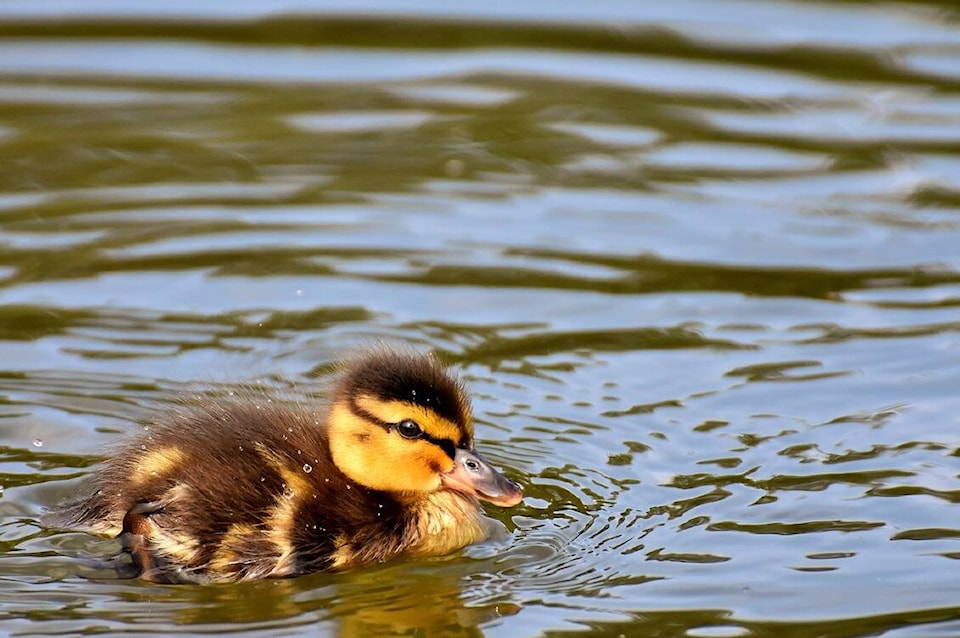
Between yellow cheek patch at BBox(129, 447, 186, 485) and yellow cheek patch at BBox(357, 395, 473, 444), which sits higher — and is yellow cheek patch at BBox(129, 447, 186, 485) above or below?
below

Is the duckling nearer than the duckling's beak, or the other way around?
the duckling

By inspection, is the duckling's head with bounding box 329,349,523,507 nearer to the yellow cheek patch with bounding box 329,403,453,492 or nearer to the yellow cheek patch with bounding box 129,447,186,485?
the yellow cheek patch with bounding box 329,403,453,492

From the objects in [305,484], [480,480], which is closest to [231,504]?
[305,484]

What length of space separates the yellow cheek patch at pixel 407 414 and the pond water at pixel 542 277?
392mm

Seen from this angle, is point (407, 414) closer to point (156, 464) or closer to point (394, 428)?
point (394, 428)

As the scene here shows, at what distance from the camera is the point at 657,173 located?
29.8ft

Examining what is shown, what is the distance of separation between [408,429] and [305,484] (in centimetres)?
34

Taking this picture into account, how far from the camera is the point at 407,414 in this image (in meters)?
5.61

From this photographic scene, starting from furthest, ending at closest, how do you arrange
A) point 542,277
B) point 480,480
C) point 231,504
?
point 542,277, point 480,480, point 231,504

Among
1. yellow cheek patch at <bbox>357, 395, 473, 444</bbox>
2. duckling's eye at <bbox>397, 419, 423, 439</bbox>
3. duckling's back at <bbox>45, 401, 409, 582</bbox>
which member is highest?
yellow cheek patch at <bbox>357, 395, 473, 444</bbox>

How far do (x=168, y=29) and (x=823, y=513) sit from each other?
6.17m

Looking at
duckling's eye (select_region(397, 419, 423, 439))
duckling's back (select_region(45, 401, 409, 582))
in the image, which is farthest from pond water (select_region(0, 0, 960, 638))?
duckling's eye (select_region(397, 419, 423, 439))

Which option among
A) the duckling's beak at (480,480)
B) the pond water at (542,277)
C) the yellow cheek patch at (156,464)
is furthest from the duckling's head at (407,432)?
the yellow cheek patch at (156,464)

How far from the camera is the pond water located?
5.46 meters
